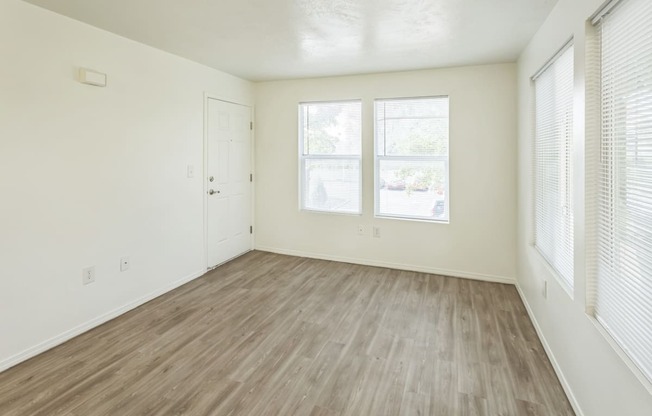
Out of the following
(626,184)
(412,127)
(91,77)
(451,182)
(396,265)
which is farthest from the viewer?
(396,265)

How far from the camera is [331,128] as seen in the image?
4.76m

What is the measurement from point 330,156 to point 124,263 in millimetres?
2700

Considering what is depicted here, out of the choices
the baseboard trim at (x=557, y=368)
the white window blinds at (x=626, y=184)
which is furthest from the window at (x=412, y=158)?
the white window blinds at (x=626, y=184)

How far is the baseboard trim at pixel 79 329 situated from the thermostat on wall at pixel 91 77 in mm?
1910

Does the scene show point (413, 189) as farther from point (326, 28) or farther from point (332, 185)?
point (326, 28)

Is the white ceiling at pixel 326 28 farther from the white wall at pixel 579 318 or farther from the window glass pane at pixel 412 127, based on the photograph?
the window glass pane at pixel 412 127

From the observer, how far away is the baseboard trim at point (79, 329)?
2.41m

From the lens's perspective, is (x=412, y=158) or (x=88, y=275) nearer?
(x=88, y=275)

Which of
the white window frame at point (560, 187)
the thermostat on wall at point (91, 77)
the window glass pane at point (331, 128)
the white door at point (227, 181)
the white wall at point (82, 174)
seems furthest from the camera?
the window glass pane at point (331, 128)

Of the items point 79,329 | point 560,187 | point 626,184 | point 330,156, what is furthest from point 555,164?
point 79,329

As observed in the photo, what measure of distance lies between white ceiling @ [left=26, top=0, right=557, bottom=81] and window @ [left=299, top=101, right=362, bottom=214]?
0.81 metres

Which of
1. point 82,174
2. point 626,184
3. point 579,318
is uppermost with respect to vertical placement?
point 82,174

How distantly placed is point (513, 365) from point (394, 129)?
2.86 metres

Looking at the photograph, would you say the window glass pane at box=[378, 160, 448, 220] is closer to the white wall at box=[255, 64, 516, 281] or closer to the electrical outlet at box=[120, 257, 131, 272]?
the white wall at box=[255, 64, 516, 281]
